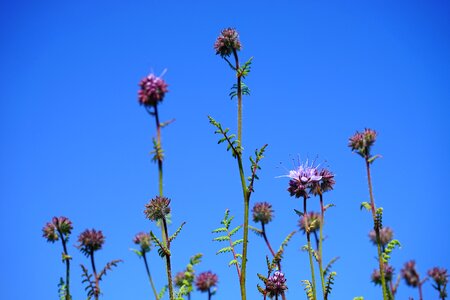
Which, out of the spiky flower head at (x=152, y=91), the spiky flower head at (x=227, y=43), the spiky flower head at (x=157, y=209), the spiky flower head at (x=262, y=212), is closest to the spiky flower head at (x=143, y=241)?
the spiky flower head at (x=262, y=212)

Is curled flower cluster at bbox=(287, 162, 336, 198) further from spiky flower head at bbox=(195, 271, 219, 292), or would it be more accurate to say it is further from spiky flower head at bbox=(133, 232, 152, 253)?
spiky flower head at bbox=(133, 232, 152, 253)

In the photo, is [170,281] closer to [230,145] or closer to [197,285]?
[230,145]

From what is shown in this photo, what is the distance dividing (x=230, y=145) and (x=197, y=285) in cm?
670

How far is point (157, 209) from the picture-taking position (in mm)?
4465

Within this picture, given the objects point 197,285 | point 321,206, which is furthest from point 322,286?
point 197,285

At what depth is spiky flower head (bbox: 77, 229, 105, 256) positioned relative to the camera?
26.4 feet

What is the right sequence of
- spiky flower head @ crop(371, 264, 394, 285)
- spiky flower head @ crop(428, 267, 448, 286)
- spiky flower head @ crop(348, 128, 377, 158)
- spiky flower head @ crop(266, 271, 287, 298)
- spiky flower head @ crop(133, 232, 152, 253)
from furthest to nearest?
spiky flower head @ crop(133, 232, 152, 253)
spiky flower head @ crop(371, 264, 394, 285)
spiky flower head @ crop(428, 267, 448, 286)
spiky flower head @ crop(348, 128, 377, 158)
spiky flower head @ crop(266, 271, 287, 298)

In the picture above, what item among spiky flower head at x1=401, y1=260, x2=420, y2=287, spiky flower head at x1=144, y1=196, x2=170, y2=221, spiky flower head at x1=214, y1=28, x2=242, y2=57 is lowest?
spiky flower head at x1=144, y1=196, x2=170, y2=221

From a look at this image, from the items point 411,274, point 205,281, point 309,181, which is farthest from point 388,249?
point 205,281

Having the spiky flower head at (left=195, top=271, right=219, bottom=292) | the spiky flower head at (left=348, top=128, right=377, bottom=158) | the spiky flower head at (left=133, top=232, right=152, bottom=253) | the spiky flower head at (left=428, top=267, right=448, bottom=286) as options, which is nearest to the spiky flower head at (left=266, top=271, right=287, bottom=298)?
the spiky flower head at (left=348, top=128, right=377, bottom=158)

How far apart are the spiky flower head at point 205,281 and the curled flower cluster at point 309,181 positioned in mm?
4698

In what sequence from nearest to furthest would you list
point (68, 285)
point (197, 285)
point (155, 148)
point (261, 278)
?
point (155, 148) < point (261, 278) < point (68, 285) < point (197, 285)

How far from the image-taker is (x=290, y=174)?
259 inches

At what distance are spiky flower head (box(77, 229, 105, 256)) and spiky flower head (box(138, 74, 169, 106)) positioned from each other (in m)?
4.56
